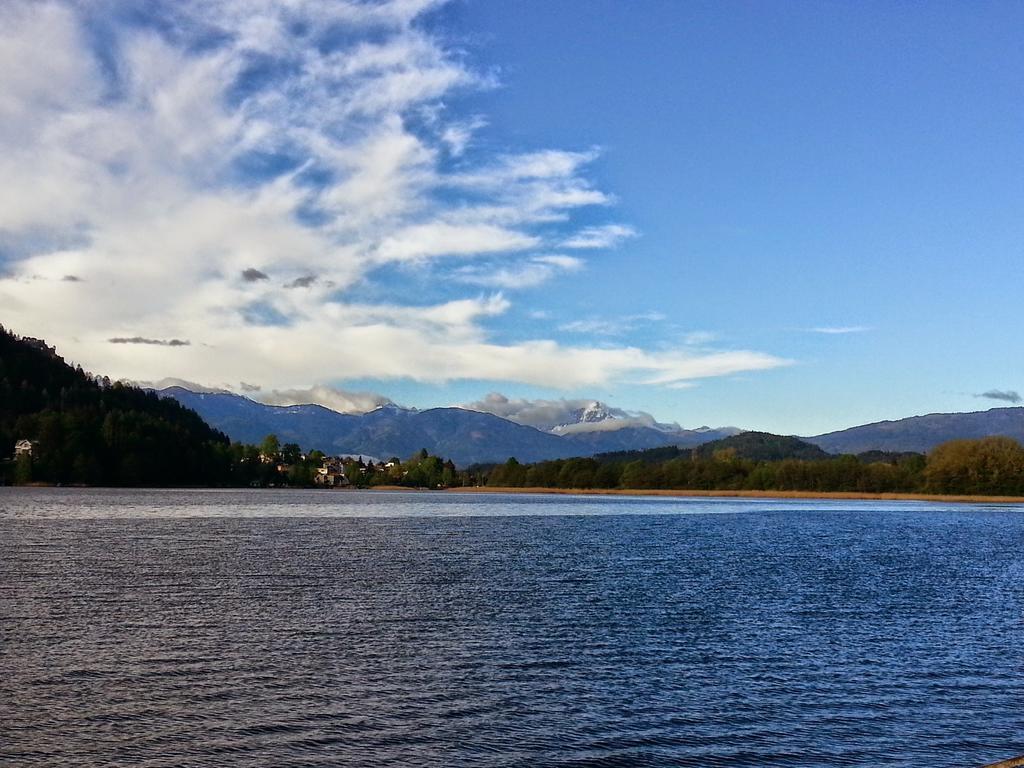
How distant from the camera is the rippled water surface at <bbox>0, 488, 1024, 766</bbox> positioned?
A: 23047 millimetres

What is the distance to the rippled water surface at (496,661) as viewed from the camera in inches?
907

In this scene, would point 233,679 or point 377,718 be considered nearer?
point 377,718

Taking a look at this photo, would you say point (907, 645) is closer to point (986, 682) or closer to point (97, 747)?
point (986, 682)

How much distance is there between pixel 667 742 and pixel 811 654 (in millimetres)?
13420

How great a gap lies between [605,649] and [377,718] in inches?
479

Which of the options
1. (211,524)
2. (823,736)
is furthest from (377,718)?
(211,524)

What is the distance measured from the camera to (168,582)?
5162 cm

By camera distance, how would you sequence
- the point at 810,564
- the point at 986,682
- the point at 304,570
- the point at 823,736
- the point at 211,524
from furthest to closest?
the point at 211,524, the point at 810,564, the point at 304,570, the point at 986,682, the point at 823,736

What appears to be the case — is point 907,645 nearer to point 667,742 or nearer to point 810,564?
point 667,742

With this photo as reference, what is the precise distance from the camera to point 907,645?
1464 inches

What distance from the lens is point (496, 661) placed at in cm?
3244

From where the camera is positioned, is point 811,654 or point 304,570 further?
point 304,570

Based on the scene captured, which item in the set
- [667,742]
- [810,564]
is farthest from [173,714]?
[810,564]

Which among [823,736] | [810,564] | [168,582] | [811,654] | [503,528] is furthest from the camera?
[503,528]
